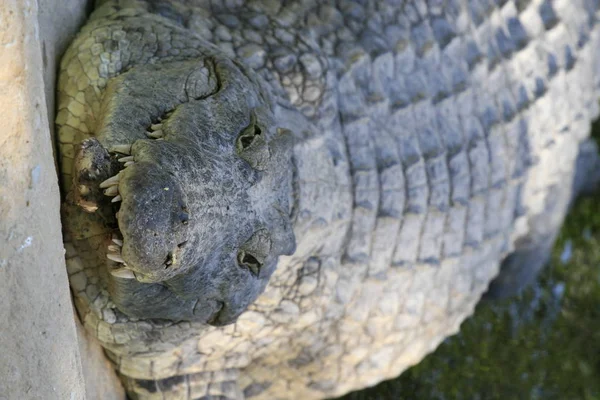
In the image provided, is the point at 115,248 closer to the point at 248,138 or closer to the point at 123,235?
the point at 123,235

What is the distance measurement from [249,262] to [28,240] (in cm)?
36

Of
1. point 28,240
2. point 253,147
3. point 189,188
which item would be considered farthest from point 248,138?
point 28,240

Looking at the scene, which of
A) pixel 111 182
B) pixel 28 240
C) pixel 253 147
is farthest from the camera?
pixel 253 147

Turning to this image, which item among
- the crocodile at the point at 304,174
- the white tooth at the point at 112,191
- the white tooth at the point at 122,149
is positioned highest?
the white tooth at the point at 122,149

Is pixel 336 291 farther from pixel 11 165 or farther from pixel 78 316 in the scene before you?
pixel 11 165

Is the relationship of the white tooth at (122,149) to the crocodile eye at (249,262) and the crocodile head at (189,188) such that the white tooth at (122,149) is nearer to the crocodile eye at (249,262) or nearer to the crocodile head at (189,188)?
the crocodile head at (189,188)

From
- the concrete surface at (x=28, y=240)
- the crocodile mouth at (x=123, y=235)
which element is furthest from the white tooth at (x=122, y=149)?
the concrete surface at (x=28, y=240)

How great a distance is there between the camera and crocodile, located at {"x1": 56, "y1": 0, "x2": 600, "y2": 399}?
0.99 meters

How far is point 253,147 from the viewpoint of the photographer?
1062mm

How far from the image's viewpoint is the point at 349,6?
5.07 ft

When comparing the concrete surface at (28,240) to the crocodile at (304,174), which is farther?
the crocodile at (304,174)

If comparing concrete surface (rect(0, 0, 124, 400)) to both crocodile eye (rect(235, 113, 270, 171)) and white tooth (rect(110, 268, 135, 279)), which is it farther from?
crocodile eye (rect(235, 113, 270, 171))

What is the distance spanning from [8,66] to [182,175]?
0.78 feet

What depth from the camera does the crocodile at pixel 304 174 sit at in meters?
0.99
